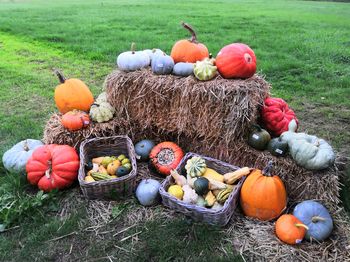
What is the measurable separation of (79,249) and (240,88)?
238 cm

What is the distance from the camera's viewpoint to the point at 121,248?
3.66 meters

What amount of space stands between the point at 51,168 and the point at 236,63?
2.47 m

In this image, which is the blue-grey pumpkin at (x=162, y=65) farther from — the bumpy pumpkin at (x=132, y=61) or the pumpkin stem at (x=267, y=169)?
the pumpkin stem at (x=267, y=169)

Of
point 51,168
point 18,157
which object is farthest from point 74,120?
point 18,157

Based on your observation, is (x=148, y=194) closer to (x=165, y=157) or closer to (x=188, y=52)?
(x=165, y=157)

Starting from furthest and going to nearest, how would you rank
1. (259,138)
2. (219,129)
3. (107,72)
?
(107,72), (219,129), (259,138)

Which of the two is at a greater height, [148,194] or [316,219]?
[316,219]

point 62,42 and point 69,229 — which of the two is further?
point 62,42

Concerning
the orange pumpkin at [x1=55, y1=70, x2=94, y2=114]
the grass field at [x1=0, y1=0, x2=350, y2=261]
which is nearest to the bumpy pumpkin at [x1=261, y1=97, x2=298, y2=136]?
the grass field at [x1=0, y1=0, x2=350, y2=261]

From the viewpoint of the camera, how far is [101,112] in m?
4.86

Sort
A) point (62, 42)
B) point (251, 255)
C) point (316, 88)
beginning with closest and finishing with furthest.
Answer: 1. point (251, 255)
2. point (316, 88)
3. point (62, 42)

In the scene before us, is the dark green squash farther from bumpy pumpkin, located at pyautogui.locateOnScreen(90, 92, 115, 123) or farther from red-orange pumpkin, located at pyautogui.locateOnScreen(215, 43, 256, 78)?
bumpy pumpkin, located at pyautogui.locateOnScreen(90, 92, 115, 123)

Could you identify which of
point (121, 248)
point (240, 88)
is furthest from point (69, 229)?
point (240, 88)

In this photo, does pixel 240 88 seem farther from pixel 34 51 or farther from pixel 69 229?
pixel 34 51
